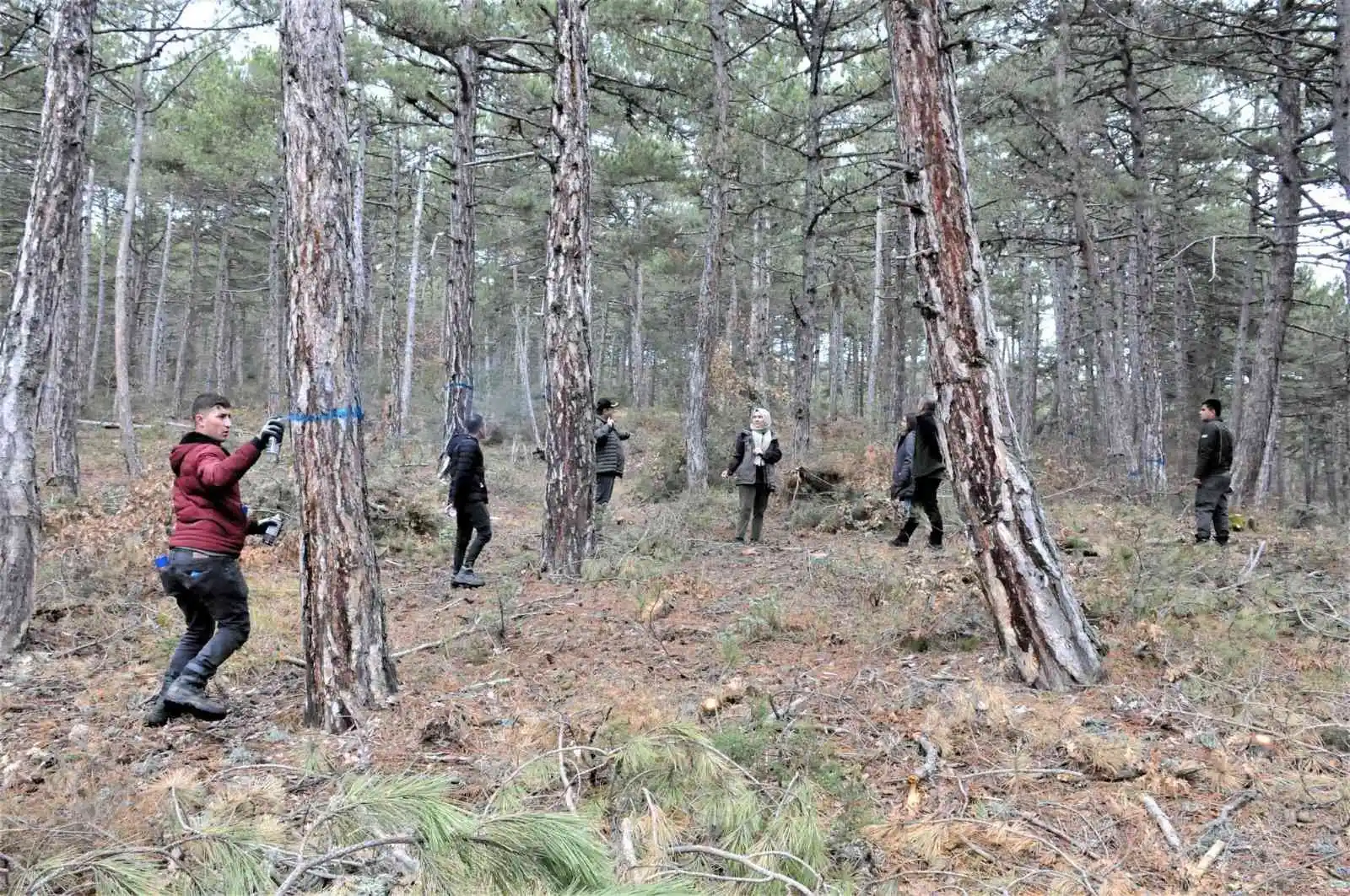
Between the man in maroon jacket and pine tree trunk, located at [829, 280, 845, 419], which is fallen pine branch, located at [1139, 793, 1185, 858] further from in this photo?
pine tree trunk, located at [829, 280, 845, 419]

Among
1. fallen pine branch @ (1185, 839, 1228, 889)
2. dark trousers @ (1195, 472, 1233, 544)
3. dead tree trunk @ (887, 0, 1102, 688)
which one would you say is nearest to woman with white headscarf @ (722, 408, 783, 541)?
dead tree trunk @ (887, 0, 1102, 688)

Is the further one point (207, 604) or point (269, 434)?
point (207, 604)

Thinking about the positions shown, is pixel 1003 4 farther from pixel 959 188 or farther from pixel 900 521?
pixel 959 188

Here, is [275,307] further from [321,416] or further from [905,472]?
[321,416]

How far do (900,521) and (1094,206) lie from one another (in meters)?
12.5

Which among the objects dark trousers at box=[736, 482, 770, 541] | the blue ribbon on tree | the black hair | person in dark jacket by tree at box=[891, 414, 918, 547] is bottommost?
dark trousers at box=[736, 482, 770, 541]

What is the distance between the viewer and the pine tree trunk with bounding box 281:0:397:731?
4.20 meters

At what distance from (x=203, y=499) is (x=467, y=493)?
3.17 metres

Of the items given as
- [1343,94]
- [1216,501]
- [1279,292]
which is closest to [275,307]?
[1216,501]

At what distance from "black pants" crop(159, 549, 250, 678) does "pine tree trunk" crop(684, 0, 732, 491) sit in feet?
30.2

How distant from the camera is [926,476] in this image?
30.2 ft

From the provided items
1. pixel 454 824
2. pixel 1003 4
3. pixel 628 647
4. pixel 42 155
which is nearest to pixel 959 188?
A: pixel 628 647

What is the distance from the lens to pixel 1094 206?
1884cm

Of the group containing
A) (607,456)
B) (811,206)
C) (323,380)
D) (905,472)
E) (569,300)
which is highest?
(811,206)
